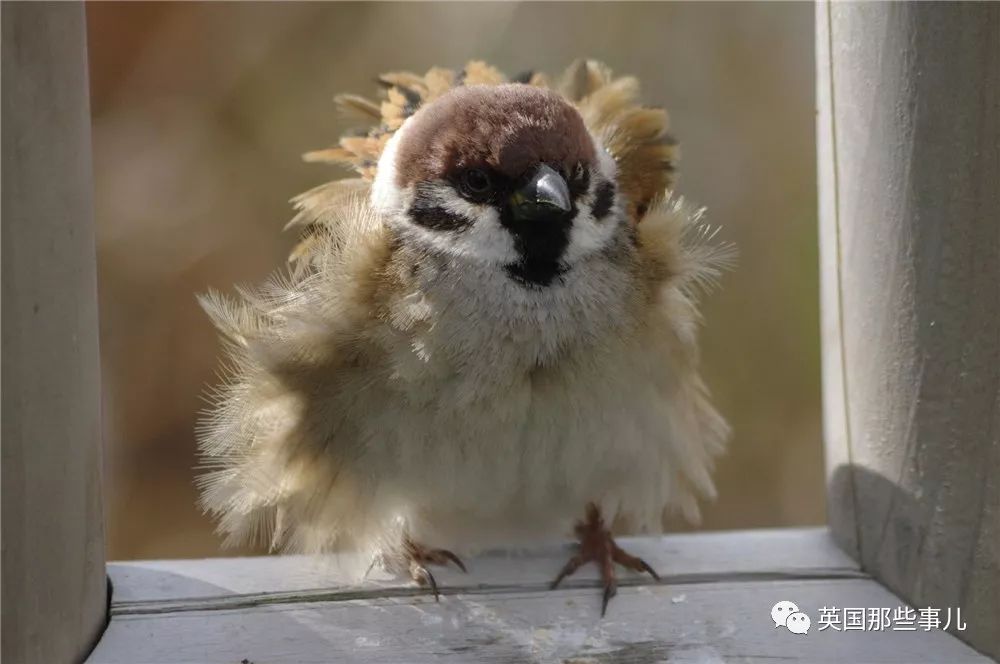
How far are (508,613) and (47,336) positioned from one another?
62 cm

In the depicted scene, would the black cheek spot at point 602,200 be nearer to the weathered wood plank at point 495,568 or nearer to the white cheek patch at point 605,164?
the white cheek patch at point 605,164

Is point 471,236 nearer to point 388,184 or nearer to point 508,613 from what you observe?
point 388,184

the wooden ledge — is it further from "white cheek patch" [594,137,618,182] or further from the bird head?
"white cheek patch" [594,137,618,182]

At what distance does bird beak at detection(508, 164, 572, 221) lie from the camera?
1.46 m

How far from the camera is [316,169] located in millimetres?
2822

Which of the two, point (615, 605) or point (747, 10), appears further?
point (747, 10)

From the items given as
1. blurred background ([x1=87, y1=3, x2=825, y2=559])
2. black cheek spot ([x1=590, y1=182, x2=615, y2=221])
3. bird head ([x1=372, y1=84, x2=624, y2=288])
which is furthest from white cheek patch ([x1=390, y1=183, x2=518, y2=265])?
blurred background ([x1=87, y1=3, x2=825, y2=559])

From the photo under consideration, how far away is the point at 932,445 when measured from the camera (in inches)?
53.3

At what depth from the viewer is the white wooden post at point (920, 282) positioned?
127 cm

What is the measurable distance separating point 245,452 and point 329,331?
25cm

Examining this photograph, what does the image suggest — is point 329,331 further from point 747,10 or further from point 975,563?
point 747,10

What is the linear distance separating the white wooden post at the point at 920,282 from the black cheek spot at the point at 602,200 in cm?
29

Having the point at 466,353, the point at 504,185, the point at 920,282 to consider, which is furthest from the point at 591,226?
the point at 920,282

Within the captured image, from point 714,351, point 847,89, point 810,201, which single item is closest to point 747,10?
point 810,201
